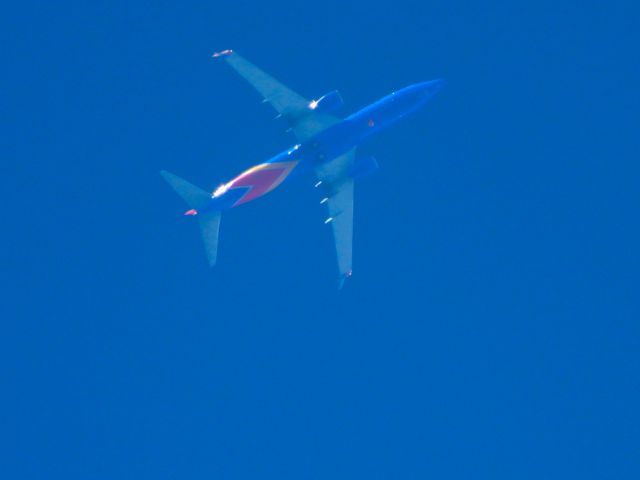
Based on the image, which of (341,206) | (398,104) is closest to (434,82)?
(398,104)

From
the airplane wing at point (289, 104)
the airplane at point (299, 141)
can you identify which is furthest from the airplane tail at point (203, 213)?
the airplane wing at point (289, 104)

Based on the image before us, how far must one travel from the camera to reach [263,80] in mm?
125938

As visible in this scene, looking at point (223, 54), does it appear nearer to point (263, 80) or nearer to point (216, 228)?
point (263, 80)

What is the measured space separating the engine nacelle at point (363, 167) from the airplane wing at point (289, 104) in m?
4.35

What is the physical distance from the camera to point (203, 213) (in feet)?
416

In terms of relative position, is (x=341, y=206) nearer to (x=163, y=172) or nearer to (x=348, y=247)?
(x=348, y=247)

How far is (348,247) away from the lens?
5226 inches

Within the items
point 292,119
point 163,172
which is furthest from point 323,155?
point 163,172

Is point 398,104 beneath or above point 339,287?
above

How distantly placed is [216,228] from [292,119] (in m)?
9.86

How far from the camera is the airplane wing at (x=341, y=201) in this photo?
130500 mm

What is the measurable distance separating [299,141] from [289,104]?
2862mm

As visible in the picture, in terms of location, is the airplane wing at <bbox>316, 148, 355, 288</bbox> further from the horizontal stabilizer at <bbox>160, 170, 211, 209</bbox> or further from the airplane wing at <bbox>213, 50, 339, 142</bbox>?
the horizontal stabilizer at <bbox>160, 170, 211, 209</bbox>

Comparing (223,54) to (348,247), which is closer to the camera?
(223,54)
